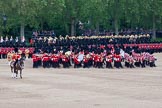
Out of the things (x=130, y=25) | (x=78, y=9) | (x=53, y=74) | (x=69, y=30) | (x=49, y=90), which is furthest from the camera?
(x=130, y=25)

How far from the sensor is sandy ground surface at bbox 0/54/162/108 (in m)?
21.5

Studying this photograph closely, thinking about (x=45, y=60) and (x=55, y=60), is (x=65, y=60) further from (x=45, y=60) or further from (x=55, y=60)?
(x=45, y=60)

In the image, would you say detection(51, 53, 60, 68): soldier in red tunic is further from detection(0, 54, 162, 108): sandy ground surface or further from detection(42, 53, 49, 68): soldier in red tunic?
detection(0, 54, 162, 108): sandy ground surface

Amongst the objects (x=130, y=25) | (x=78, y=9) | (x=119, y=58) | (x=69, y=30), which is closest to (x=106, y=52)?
(x=119, y=58)

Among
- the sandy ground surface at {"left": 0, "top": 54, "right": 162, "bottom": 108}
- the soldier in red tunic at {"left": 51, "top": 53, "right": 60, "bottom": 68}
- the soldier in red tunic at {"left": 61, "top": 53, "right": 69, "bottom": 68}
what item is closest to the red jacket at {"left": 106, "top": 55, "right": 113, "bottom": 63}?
the sandy ground surface at {"left": 0, "top": 54, "right": 162, "bottom": 108}

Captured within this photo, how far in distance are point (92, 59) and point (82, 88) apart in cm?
1200

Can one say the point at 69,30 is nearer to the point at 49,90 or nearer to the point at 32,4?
the point at 32,4

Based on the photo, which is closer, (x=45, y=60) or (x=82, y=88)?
(x=82, y=88)

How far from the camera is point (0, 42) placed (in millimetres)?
47500

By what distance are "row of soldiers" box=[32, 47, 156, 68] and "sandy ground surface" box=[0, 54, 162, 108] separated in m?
1.43

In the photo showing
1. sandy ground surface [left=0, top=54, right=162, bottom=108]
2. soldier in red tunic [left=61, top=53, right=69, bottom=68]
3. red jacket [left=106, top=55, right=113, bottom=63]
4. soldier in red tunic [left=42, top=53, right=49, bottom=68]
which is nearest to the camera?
sandy ground surface [left=0, top=54, right=162, bottom=108]

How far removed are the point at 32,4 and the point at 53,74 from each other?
3009 centimetres

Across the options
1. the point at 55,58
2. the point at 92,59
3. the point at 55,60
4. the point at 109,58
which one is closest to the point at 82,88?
the point at 109,58

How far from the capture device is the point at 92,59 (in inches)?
1502
